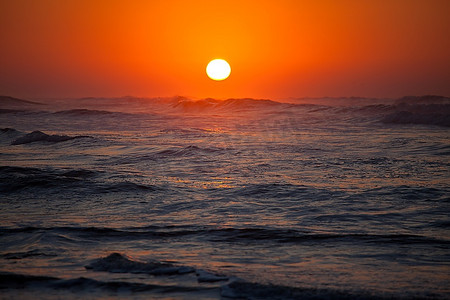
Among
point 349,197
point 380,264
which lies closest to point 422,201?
point 349,197

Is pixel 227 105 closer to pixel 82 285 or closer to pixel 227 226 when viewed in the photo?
pixel 227 226

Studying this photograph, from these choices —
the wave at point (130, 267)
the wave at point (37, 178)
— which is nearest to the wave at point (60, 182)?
the wave at point (37, 178)

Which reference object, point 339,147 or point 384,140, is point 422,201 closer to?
point 339,147

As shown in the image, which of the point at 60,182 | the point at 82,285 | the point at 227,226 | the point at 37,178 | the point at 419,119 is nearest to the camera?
the point at 82,285

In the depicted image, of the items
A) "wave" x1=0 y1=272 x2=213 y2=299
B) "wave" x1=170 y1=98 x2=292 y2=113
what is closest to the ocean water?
"wave" x1=0 y1=272 x2=213 y2=299

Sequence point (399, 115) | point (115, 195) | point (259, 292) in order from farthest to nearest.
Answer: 1. point (399, 115)
2. point (115, 195)
3. point (259, 292)

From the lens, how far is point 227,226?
6.26 m

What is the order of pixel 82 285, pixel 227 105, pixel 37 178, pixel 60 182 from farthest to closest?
pixel 227 105 → pixel 37 178 → pixel 60 182 → pixel 82 285

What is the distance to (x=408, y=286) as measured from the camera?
4.22 m

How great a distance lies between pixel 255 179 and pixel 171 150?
5.32 meters

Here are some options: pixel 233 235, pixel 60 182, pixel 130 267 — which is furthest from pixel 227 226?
pixel 60 182

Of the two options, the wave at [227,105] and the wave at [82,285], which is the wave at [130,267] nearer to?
the wave at [82,285]

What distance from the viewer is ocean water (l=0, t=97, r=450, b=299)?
429 centimetres

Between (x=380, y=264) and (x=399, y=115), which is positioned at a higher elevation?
(x=399, y=115)
